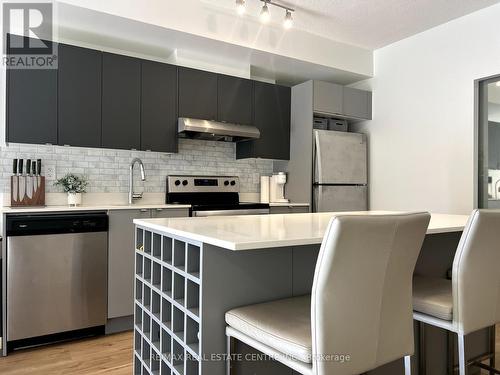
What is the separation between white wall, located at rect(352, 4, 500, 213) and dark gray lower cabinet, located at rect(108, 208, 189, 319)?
2796 millimetres

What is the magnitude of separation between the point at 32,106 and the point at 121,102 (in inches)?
27.1

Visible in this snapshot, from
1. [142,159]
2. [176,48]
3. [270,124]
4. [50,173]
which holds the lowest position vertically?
[50,173]

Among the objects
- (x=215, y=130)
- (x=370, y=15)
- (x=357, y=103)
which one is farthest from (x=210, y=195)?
(x=370, y=15)

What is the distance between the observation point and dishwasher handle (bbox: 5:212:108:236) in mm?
2619

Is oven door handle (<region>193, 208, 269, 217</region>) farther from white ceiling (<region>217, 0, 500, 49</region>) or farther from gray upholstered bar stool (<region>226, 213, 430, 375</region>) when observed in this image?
gray upholstered bar stool (<region>226, 213, 430, 375</region>)

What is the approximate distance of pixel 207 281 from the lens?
1.41m

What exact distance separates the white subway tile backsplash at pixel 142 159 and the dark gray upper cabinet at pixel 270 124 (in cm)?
29

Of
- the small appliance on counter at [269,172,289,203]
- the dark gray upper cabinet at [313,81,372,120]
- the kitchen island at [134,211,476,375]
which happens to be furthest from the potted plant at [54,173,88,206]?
the dark gray upper cabinet at [313,81,372,120]

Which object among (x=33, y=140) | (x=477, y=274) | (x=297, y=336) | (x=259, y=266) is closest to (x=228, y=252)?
(x=259, y=266)

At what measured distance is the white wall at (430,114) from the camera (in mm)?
3566

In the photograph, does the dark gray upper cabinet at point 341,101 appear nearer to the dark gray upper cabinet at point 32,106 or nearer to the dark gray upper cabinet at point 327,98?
the dark gray upper cabinet at point 327,98

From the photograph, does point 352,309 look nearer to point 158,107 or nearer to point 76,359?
point 76,359

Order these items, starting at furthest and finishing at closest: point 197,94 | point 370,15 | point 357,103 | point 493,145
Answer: point 357,103 < point 197,94 < point 370,15 < point 493,145

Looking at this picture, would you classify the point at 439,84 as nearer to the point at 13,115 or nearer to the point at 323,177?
the point at 323,177
